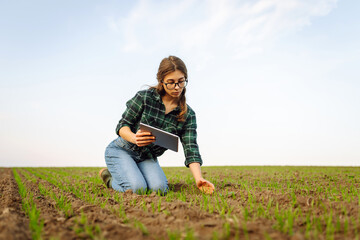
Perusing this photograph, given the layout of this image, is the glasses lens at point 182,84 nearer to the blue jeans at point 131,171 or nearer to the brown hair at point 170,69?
the brown hair at point 170,69

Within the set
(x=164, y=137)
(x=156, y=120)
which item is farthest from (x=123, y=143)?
(x=164, y=137)

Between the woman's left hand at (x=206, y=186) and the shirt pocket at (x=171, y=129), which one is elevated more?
the shirt pocket at (x=171, y=129)

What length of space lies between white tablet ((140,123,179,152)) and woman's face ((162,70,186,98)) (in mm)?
710

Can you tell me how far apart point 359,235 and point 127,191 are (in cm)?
283

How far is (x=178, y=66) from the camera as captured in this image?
12.7 feet

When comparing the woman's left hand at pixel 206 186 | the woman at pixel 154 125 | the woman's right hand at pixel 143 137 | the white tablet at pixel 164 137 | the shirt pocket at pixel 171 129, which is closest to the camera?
the white tablet at pixel 164 137

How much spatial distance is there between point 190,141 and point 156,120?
0.61 meters

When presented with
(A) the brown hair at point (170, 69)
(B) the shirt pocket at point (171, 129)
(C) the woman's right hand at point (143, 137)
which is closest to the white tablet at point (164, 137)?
(C) the woman's right hand at point (143, 137)

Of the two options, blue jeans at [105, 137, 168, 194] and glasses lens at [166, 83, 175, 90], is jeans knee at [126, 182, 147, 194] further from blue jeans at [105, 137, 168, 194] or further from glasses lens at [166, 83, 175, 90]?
glasses lens at [166, 83, 175, 90]

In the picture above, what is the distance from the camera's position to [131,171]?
13.8ft

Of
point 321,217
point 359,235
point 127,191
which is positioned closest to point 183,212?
point 321,217

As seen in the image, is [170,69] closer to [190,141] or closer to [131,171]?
[190,141]

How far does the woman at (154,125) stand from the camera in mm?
4062

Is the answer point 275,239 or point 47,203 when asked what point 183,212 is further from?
point 47,203
